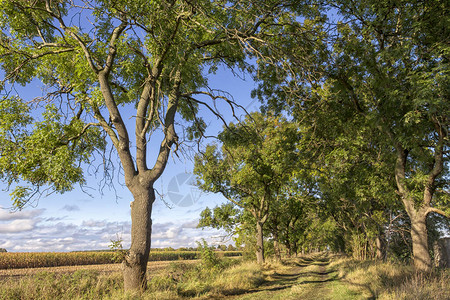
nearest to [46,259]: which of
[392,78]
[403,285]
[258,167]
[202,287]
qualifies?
[258,167]

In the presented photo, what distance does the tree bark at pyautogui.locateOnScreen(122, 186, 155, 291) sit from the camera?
7883mm

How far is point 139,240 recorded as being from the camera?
8133 millimetres

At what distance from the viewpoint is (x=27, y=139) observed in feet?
32.6

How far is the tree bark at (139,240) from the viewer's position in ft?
25.9

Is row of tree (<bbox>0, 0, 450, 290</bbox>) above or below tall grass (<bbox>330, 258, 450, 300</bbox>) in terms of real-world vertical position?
above

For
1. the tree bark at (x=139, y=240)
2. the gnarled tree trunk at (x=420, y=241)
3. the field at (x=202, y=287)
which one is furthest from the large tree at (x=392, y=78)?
the tree bark at (x=139, y=240)

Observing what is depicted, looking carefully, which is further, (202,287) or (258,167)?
(258,167)

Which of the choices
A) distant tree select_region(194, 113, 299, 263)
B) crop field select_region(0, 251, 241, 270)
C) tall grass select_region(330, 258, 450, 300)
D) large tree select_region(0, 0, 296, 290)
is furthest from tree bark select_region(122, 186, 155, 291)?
crop field select_region(0, 251, 241, 270)

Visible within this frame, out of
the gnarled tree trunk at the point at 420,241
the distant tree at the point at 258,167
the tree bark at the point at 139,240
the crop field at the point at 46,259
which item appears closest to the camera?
the tree bark at the point at 139,240

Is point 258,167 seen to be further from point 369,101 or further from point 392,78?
point 392,78

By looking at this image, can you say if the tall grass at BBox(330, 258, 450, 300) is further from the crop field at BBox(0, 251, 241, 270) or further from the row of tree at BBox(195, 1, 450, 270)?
the crop field at BBox(0, 251, 241, 270)

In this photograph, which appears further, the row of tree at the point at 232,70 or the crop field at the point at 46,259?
the crop field at the point at 46,259

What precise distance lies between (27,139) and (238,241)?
770 inches

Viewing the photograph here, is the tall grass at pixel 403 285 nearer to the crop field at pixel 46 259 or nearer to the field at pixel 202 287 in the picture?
→ the field at pixel 202 287
